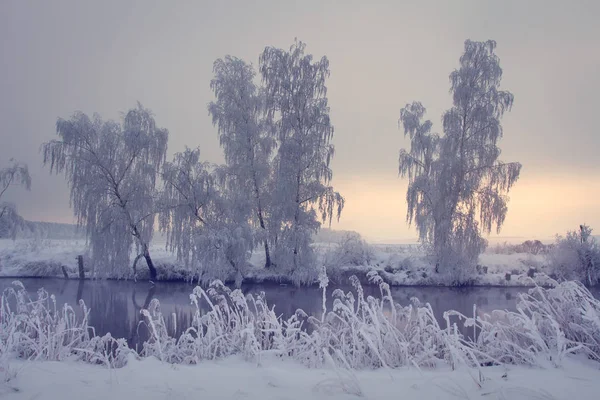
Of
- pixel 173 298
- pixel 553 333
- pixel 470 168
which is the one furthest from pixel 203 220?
pixel 553 333

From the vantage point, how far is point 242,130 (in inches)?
787

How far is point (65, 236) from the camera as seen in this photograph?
172 feet

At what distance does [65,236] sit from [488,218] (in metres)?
51.1

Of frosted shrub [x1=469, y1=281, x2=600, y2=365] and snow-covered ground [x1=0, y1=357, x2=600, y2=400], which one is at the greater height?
frosted shrub [x1=469, y1=281, x2=600, y2=365]

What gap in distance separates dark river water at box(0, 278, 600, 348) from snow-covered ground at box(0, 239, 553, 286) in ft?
2.60

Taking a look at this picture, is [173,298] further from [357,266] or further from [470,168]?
[470,168]

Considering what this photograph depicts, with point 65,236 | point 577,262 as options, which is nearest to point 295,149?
point 577,262

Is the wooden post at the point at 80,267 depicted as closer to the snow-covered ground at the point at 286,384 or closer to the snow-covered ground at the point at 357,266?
the snow-covered ground at the point at 357,266

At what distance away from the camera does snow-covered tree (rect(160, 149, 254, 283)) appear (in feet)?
59.4

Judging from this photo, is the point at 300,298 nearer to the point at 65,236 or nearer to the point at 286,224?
the point at 286,224

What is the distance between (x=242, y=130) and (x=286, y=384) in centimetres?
1749

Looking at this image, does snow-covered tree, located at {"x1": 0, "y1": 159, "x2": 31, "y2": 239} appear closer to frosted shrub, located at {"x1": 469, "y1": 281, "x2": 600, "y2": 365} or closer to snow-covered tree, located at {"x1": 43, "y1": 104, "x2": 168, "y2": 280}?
snow-covered tree, located at {"x1": 43, "y1": 104, "x2": 168, "y2": 280}

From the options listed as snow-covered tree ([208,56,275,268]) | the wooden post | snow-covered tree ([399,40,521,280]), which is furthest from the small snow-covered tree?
the wooden post

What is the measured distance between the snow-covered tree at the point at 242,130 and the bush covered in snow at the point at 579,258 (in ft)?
46.3
